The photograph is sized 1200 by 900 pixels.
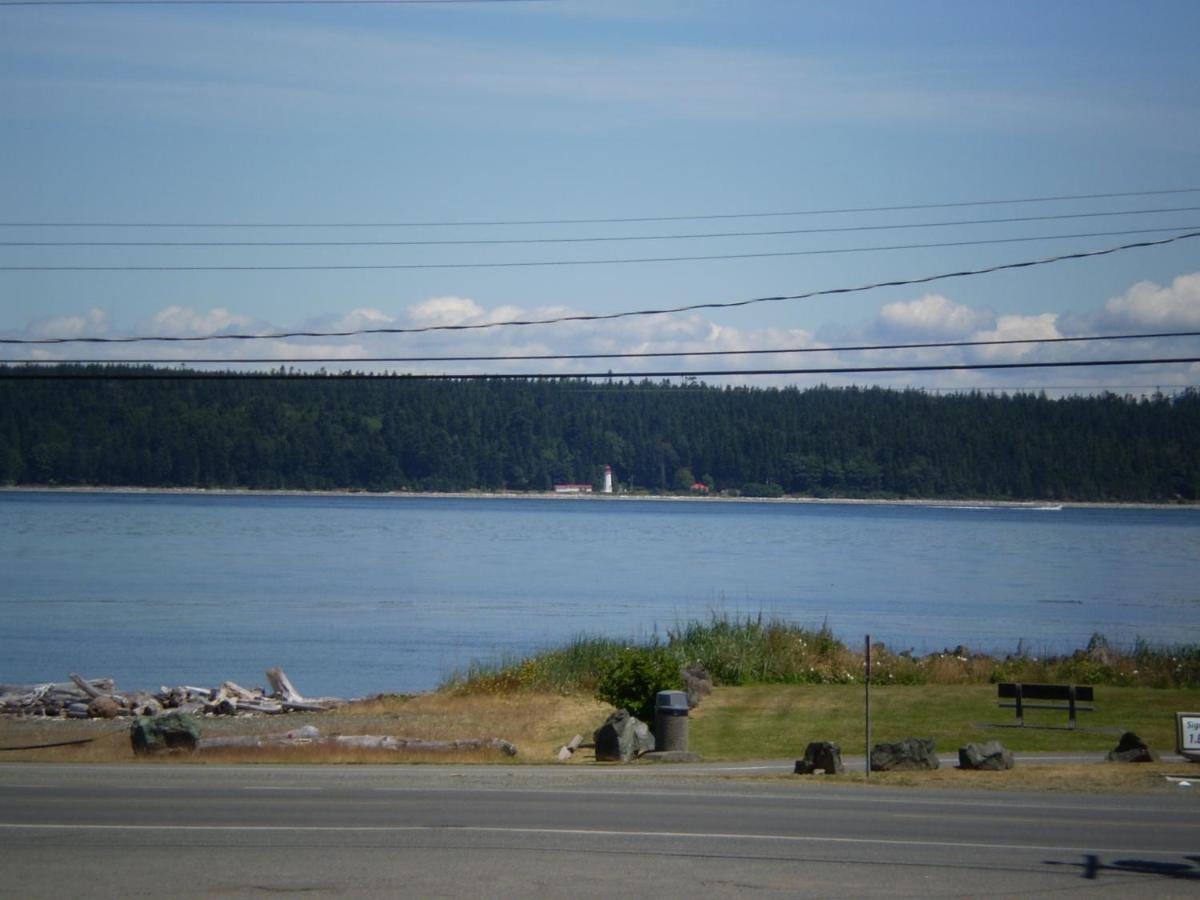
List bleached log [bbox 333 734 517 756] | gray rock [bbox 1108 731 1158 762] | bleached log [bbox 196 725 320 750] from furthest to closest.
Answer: bleached log [bbox 333 734 517 756]
bleached log [bbox 196 725 320 750]
gray rock [bbox 1108 731 1158 762]

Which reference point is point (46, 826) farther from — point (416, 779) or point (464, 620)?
point (464, 620)

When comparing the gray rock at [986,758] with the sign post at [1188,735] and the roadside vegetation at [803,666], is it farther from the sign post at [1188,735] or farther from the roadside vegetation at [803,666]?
the roadside vegetation at [803,666]

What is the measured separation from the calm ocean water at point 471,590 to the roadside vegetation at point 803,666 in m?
9.19

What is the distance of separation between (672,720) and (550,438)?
169 metres

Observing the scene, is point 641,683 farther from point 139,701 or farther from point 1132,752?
point 139,701

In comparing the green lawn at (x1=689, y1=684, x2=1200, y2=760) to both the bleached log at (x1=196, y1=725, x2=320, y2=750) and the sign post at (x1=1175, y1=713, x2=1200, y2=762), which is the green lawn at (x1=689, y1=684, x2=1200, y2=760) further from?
the bleached log at (x1=196, y1=725, x2=320, y2=750)

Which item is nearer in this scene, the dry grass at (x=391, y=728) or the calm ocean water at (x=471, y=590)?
the dry grass at (x=391, y=728)

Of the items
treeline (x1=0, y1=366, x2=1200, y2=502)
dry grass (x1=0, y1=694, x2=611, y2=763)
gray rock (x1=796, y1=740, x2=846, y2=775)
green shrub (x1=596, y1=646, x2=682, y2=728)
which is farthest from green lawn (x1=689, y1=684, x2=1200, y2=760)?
treeline (x1=0, y1=366, x2=1200, y2=502)

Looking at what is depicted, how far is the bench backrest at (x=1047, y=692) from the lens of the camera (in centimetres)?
2523

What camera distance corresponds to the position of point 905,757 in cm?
1959

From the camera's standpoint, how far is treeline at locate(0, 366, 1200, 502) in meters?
158

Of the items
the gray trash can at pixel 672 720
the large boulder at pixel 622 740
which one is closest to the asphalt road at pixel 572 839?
the gray trash can at pixel 672 720

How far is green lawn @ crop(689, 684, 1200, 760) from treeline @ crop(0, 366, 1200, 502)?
119456mm

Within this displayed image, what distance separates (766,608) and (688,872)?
53607mm
